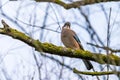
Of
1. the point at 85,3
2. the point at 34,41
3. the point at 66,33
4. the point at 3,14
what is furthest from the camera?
the point at 66,33

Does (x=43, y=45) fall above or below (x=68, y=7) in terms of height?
below

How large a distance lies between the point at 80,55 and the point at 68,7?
61cm

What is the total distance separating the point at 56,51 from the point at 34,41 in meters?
0.51

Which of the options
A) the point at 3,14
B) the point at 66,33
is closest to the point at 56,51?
the point at 3,14

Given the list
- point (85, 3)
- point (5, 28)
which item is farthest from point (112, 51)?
point (5, 28)

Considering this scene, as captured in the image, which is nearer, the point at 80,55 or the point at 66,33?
the point at 80,55

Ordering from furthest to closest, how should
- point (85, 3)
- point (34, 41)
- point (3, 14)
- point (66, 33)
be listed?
point (66, 33) < point (3, 14) < point (85, 3) < point (34, 41)

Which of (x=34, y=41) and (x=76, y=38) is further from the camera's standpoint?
(x=76, y=38)

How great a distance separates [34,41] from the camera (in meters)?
4.05

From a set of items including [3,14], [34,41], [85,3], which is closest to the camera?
[34,41]

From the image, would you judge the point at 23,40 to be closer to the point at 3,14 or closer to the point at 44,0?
the point at 44,0

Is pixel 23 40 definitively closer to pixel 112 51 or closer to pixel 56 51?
pixel 56 51

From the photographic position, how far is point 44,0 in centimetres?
428

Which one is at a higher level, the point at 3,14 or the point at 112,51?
the point at 3,14
